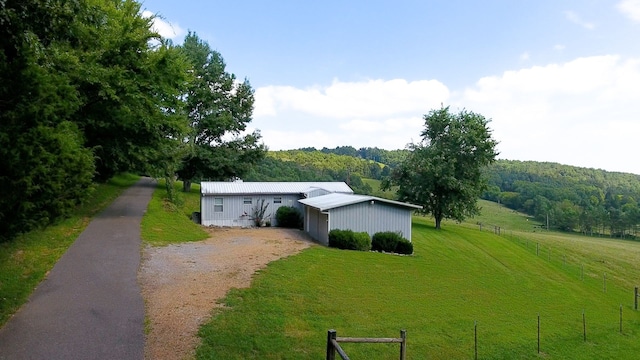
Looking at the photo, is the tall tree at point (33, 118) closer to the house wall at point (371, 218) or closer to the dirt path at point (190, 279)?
the dirt path at point (190, 279)

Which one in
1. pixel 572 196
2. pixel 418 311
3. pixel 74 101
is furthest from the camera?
pixel 572 196

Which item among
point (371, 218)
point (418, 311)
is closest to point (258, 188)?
point (371, 218)

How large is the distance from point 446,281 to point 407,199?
2025cm

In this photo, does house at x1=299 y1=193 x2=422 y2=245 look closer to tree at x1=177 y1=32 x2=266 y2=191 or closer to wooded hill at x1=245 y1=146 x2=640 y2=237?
tree at x1=177 y1=32 x2=266 y2=191

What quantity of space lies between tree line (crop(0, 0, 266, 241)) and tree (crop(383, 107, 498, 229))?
13985 mm

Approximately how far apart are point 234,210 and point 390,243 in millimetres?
10842

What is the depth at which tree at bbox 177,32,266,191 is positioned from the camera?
32688 mm

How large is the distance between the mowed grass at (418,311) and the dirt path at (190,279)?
43 cm

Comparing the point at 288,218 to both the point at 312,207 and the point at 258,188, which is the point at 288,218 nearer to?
the point at 258,188

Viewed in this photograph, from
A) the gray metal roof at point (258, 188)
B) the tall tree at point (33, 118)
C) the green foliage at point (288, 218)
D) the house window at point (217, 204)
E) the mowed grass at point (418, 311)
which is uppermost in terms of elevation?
the tall tree at point (33, 118)

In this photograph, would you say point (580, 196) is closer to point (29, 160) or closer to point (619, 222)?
point (619, 222)

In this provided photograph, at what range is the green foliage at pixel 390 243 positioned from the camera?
20312 millimetres

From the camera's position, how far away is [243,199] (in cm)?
2608

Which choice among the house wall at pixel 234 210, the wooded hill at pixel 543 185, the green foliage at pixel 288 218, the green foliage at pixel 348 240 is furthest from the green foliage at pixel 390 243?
the wooded hill at pixel 543 185
